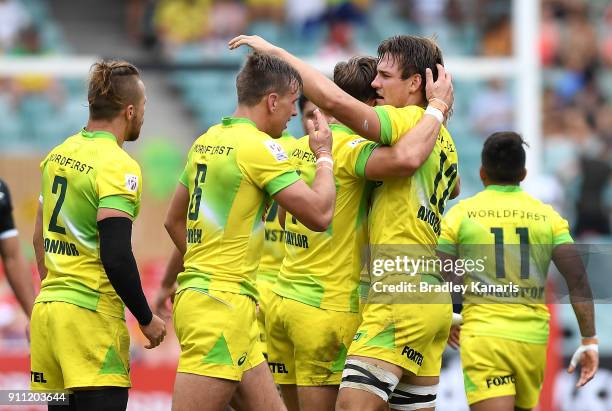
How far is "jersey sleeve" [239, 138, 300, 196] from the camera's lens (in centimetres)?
571

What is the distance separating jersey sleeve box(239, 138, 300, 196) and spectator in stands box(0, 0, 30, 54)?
35.4 feet

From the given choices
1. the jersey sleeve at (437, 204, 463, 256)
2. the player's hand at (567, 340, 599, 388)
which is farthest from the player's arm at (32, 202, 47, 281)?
the player's hand at (567, 340, 599, 388)

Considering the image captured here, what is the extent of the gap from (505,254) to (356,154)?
62.4 inches

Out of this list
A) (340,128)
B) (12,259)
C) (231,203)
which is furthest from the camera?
(12,259)

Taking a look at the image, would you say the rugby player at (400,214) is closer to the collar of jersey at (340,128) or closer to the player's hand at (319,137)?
the player's hand at (319,137)

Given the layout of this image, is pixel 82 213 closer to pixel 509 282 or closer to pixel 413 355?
pixel 413 355

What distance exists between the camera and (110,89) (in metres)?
5.99

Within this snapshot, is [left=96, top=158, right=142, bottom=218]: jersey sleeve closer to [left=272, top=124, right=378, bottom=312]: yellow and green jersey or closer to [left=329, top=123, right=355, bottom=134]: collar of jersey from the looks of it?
[left=272, top=124, right=378, bottom=312]: yellow and green jersey

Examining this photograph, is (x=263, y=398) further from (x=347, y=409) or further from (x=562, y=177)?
(x=562, y=177)

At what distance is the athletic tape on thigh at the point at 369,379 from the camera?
5750 millimetres

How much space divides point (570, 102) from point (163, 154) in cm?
624

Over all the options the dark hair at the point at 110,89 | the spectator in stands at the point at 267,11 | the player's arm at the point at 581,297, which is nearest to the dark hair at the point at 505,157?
the player's arm at the point at 581,297

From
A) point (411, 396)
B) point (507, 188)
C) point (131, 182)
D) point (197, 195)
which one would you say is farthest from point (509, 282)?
point (131, 182)

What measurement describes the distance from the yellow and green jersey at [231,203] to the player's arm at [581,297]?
227 cm
